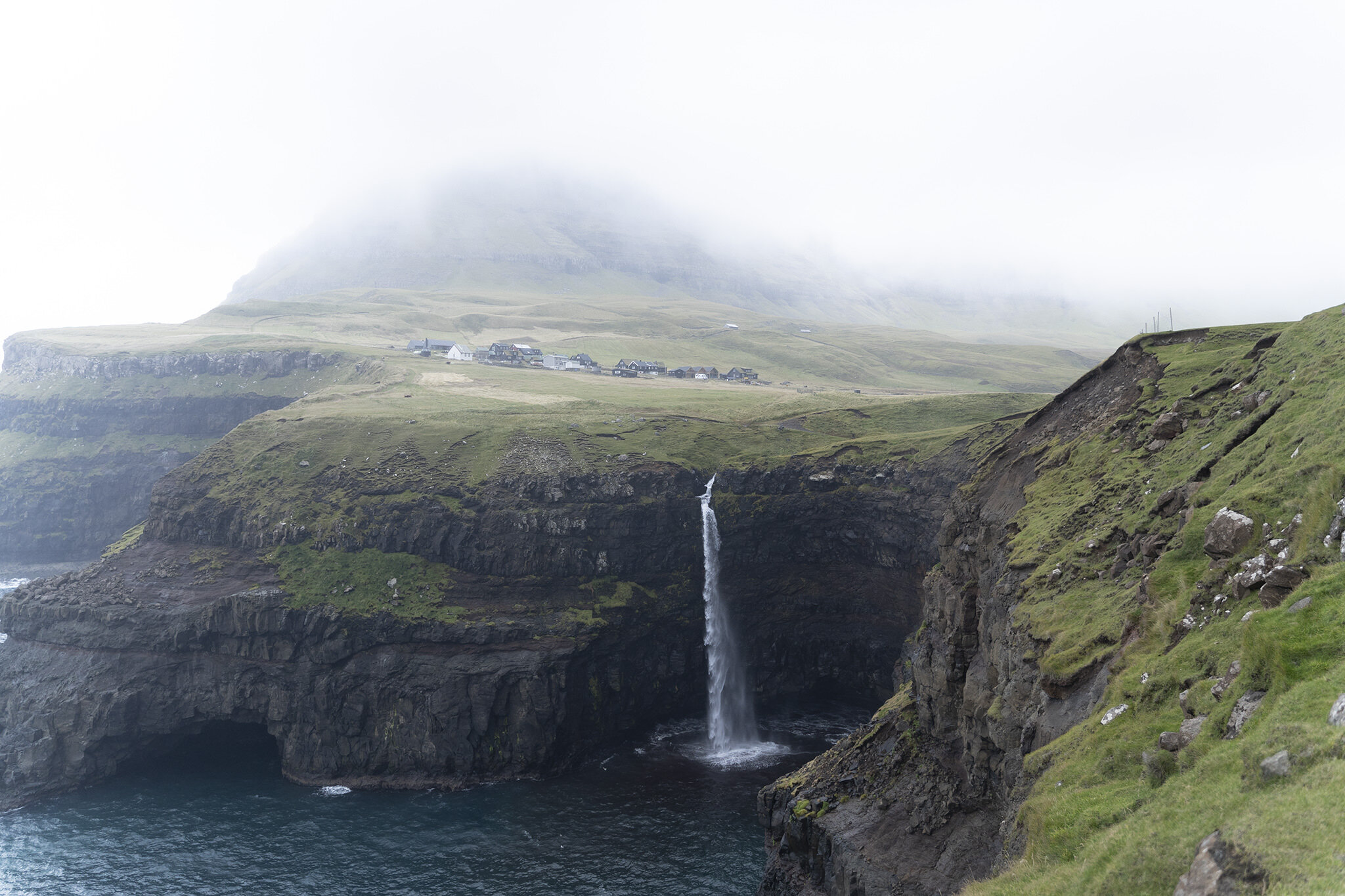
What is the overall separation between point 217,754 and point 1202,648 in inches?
4360

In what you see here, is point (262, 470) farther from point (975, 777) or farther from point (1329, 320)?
point (1329, 320)

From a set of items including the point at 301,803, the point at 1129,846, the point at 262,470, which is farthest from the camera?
the point at 262,470

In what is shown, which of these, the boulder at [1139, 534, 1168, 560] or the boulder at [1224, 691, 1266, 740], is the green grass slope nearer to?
the boulder at [1224, 691, 1266, 740]

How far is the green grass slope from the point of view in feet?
47.7

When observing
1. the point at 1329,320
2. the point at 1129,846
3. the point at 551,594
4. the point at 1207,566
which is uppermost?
the point at 1329,320

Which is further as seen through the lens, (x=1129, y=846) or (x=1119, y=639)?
(x=1119, y=639)

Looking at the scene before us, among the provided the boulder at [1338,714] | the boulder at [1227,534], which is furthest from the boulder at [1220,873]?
the boulder at [1227,534]

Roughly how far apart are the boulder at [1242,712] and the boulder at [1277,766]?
2753 mm

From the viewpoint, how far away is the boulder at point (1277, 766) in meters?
14.4

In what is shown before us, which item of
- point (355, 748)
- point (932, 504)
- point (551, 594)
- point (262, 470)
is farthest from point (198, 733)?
point (932, 504)

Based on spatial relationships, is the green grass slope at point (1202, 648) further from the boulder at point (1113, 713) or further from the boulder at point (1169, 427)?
the boulder at point (1169, 427)

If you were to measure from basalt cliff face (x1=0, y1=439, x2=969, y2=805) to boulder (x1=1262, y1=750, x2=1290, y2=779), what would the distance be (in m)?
83.5

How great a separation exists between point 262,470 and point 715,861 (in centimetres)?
8865

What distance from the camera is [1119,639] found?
89.6 feet
